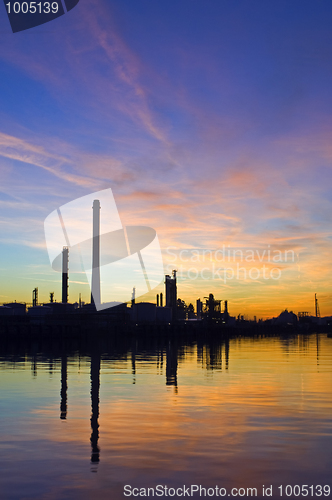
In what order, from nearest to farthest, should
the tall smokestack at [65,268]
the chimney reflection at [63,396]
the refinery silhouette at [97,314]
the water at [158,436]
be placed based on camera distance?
1. the water at [158,436]
2. the chimney reflection at [63,396]
3. the refinery silhouette at [97,314]
4. the tall smokestack at [65,268]

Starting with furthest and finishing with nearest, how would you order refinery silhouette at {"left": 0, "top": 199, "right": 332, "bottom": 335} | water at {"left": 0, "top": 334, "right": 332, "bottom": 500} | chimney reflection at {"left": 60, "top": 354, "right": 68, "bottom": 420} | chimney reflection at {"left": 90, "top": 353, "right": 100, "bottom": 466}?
refinery silhouette at {"left": 0, "top": 199, "right": 332, "bottom": 335} < chimney reflection at {"left": 60, "top": 354, "right": 68, "bottom": 420} < chimney reflection at {"left": 90, "top": 353, "right": 100, "bottom": 466} < water at {"left": 0, "top": 334, "right": 332, "bottom": 500}

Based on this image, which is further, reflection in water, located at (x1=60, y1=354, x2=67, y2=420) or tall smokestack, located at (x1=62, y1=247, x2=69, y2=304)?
tall smokestack, located at (x1=62, y1=247, x2=69, y2=304)

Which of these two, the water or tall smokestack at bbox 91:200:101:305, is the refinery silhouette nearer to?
tall smokestack at bbox 91:200:101:305

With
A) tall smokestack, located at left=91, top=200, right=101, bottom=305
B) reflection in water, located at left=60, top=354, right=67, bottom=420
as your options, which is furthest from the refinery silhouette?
reflection in water, located at left=60, top=354, right=67, bottom=420

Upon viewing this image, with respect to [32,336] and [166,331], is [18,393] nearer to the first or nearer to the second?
[32,336]

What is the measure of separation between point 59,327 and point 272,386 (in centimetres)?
7565

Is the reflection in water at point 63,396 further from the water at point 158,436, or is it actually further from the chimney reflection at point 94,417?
the chimney reflection at point 94,417

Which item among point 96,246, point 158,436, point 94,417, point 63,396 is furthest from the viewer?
point 96,246

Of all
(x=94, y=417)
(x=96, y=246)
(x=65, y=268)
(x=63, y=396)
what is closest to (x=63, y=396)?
(x=63, y=396)

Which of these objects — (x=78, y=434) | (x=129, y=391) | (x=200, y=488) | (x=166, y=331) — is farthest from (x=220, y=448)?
(x=166, y=331)

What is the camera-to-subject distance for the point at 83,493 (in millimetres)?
9000

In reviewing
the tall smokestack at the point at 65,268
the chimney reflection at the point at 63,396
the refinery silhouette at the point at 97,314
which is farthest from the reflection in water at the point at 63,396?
the tall smokestack at the point at 65,268

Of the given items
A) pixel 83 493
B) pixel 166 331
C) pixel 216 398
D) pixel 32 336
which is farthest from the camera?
pixel 166 331

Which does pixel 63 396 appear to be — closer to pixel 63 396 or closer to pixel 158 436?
pixel 63 396
